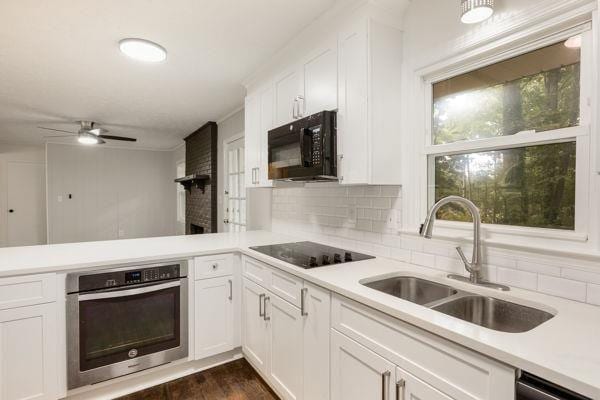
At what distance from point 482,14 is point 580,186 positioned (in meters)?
0.83

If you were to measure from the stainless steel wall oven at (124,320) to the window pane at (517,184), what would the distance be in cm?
182

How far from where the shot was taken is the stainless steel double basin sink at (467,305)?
1.14m

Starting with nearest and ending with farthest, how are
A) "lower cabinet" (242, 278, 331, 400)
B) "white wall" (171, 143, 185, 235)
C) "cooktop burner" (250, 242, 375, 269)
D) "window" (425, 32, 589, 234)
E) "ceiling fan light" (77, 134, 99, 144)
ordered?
"window" (425, 32, 589, 234) < "lower cabinet" (242, 278, 331, 400) < "cooktop burner" (250, 242, 375, 269) < "ceiling fan light" (77, 134, 99, 144) < "white wall" (171, 143, 185, 235)

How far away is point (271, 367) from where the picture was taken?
1.87m

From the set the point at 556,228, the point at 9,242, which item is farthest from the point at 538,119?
the point at 9,242

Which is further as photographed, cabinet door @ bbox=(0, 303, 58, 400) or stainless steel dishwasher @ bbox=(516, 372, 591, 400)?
cabinet door @ bbox=(0, 303, 58, 400)

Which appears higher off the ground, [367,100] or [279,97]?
[279,97]

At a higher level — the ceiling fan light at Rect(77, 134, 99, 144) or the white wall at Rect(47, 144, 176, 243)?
the ceiling fan light at Rect(77, 134, 99, 144)

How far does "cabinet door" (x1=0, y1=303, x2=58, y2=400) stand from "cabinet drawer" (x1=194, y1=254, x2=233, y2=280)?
2.67 ft

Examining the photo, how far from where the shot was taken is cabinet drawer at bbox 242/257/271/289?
1.93 metres

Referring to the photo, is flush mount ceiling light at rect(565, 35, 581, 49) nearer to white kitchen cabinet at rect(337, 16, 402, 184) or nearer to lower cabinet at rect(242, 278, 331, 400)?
white kitchen cabinet at rect(337, 16, 402, 184)

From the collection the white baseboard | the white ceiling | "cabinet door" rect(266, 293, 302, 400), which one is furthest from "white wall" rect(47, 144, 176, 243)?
"cabinet door" rect(266, 293, 302, 400)

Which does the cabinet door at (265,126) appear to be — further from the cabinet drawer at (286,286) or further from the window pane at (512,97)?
the window pane at (512,97)

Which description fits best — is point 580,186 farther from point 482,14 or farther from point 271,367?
point 271,367
